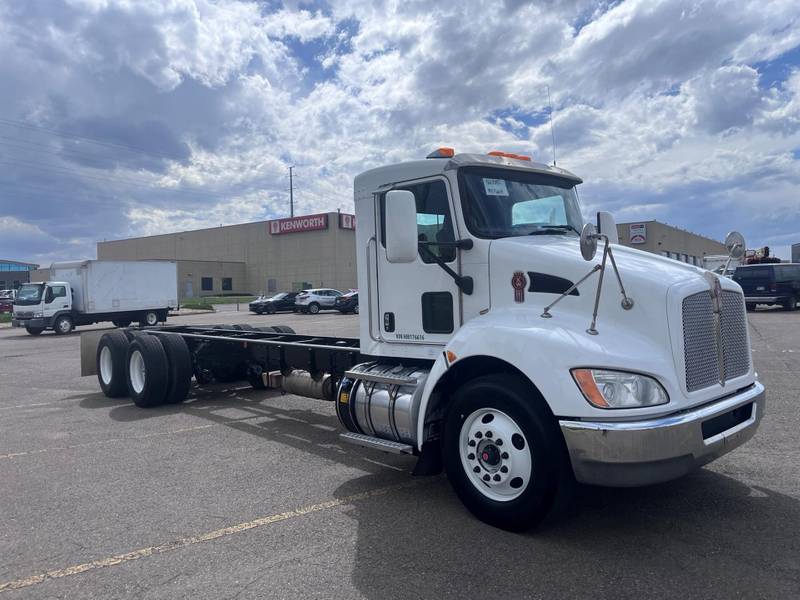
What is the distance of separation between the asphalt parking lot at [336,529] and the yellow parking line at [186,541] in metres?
0.02

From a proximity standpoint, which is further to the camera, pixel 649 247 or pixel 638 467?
pixel 649 247

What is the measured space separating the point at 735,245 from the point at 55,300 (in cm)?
2769

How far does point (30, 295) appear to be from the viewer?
1016 inches

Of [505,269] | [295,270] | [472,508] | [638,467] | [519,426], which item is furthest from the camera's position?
[295,270]

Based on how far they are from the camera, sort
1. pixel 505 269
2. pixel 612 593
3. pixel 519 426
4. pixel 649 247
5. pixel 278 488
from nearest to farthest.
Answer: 1. pixel 612 593
2. pixel 519 426
3. pixel 505 269
4. pixel 278 488
5. pixel 649 247

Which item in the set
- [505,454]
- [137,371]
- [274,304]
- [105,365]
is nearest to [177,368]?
[137,371]

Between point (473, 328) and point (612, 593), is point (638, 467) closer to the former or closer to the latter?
point (612, 593)

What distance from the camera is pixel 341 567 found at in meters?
3.66

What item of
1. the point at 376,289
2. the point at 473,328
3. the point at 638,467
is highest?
the point at 376,289

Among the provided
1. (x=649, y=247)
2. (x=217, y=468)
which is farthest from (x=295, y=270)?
(x=217, y=468)

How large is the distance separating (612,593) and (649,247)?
177 feet

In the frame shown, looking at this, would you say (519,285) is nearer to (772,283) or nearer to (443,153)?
(443,153)

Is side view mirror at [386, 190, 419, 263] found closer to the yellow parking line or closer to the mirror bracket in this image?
the mirror bracket

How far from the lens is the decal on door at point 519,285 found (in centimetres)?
446
